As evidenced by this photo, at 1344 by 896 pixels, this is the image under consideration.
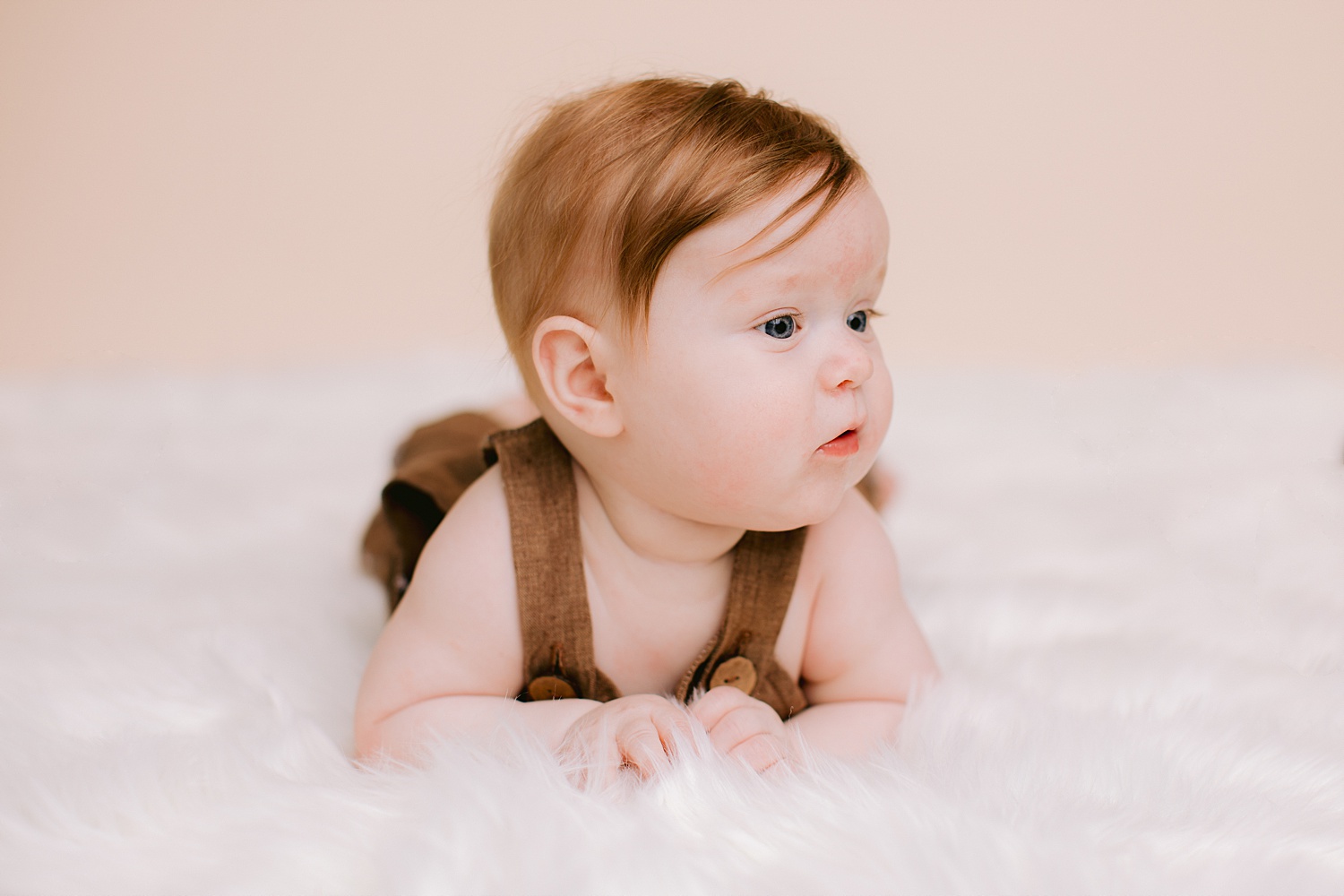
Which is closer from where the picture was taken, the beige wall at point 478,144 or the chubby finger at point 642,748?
the chubby finger at point 642,748

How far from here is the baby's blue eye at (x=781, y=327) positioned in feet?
2.63

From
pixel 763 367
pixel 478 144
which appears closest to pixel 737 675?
pixel 763 367

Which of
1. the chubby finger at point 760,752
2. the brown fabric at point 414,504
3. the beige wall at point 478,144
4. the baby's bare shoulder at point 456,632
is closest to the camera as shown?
the chubby finger at point 760,752

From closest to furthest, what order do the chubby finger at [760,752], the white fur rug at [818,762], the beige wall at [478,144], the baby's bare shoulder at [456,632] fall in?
the white fur rug at [818,762]
the chubby finger at [760,752]
the baby's bare shoulder at [456,632]
the beige wall at [478,144]

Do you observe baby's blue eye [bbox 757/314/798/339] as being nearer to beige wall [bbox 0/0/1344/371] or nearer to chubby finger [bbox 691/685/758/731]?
chubby finger [bbox 691/685/758/731]

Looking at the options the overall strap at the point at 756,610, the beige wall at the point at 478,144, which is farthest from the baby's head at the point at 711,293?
the beige wall at the point at 478,144

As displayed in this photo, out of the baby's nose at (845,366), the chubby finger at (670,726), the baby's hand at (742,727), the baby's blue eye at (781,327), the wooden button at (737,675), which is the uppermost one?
the baby's blue eye at (781,327)

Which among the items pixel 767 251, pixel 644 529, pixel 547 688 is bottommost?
pixel 547 688

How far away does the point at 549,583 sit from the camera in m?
0.90

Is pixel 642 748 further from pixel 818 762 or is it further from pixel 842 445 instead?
pixel 842 445

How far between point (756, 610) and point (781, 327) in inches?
A: 10.3

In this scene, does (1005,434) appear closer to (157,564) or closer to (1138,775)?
(1138,775)

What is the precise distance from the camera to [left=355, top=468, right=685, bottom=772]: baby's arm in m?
0.84

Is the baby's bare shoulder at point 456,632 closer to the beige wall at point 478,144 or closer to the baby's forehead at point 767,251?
the baby's forehead at point 767,251
